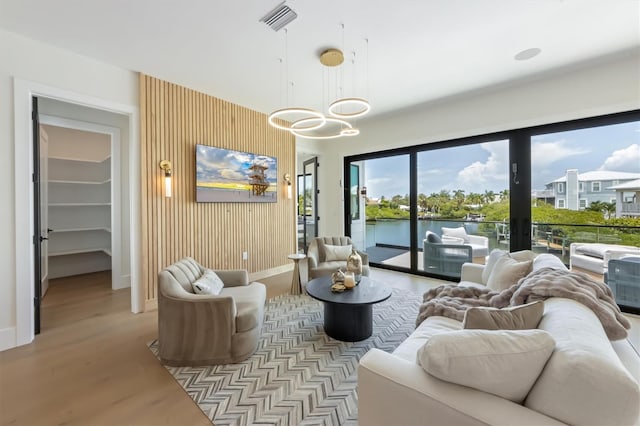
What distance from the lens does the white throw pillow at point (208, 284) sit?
2.39 m

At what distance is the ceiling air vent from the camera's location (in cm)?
229

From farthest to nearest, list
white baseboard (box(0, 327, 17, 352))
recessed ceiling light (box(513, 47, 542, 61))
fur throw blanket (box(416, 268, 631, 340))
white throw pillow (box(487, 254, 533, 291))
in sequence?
recessed ceiling light (box(513, 47, 542, 61)), white baseboard (box(0, 327, 17, 352)), white throw pillow (box(487, 254, 533, 291)), fur throw blanket (box(416, 268, 631, 340))

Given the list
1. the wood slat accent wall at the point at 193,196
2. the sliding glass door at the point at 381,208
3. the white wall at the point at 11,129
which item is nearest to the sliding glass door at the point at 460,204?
the sliding glass door at the point at 381,208

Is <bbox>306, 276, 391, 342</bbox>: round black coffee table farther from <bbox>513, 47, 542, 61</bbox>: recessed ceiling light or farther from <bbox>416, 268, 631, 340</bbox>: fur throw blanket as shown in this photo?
<bbox>513, 47, 542, 61</bbox>: recessed ceiling light

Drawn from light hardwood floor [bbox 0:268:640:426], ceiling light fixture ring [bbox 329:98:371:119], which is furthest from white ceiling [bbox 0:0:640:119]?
light hardwood floor [bbox 0:268:640:426]

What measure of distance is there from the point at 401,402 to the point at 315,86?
3.77 m

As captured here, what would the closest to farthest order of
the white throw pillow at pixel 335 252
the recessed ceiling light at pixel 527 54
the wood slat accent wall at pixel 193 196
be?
the recessed ceiling light at pixel 527 54 → the wood slat accent wall at pixel 193 196 → the white throw pillow at pixel 335 252

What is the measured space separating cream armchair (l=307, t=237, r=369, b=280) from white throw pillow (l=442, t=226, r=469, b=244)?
1.57 m

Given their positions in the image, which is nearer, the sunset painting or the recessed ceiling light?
the recessed ceiling light

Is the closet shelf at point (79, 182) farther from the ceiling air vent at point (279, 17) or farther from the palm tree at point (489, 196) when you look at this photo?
the palm tree at point (489, 196)

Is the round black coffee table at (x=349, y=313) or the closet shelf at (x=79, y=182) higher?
the closet shelf at (x=79, y=182)

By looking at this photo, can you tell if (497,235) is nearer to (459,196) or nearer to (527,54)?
(459,196)

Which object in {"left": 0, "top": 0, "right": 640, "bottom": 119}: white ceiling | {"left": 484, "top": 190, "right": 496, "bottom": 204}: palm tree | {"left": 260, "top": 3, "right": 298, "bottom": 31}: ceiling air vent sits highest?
{"left": 0, "top": 0, "right": 640, "bottom": 119}: white ceiling

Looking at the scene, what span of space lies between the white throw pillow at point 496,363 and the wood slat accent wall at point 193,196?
364cm
